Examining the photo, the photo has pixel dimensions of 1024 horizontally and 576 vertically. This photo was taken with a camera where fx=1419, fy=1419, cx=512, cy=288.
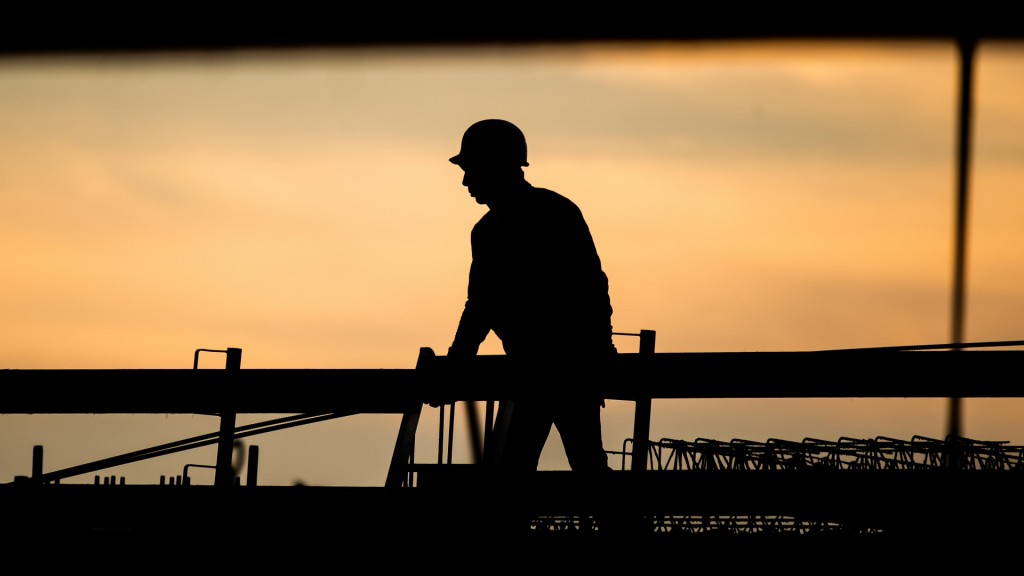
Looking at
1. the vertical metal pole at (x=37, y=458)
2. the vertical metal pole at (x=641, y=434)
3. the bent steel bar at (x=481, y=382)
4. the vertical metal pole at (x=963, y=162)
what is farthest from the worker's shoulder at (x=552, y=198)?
the vertical metal pole at (x=37, y=458)

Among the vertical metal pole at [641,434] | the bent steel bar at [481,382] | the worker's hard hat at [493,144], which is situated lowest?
the bent steel bar at [481,382]

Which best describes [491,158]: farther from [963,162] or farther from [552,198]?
[963,162]

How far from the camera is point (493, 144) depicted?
5457 millimetres

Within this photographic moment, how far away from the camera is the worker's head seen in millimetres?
5453

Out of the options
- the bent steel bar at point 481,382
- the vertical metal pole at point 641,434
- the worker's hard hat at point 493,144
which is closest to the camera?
the bent steel bar at point 481,382

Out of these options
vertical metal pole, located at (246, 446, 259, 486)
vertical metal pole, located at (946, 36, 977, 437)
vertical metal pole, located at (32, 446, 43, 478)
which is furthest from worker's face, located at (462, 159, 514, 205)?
vertical metal pole, located at (32, 446, 43, 478)

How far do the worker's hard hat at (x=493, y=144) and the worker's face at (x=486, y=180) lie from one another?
0.02 meters

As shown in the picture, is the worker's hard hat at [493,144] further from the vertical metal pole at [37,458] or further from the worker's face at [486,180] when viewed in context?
the vertical metal pole at [37,458]

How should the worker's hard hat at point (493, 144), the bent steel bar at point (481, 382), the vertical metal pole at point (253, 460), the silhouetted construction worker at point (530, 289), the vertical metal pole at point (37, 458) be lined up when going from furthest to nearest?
1. the vertical metal pole at point (37, 458)
2. the vertical metal pole at point (253, 460)
3. the worker's hard hat at point (493, 144)
4. the silhouetted construction worker at point (530, 289)
5. the bent steel bar at point (481, 382)

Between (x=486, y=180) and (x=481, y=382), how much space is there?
956 mm

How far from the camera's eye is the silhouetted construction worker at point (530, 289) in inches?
206

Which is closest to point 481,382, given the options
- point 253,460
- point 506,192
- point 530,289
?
point 530,289

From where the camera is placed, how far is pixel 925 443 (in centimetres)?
1402

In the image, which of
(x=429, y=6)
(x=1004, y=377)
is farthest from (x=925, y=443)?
(x=429, y=6)
